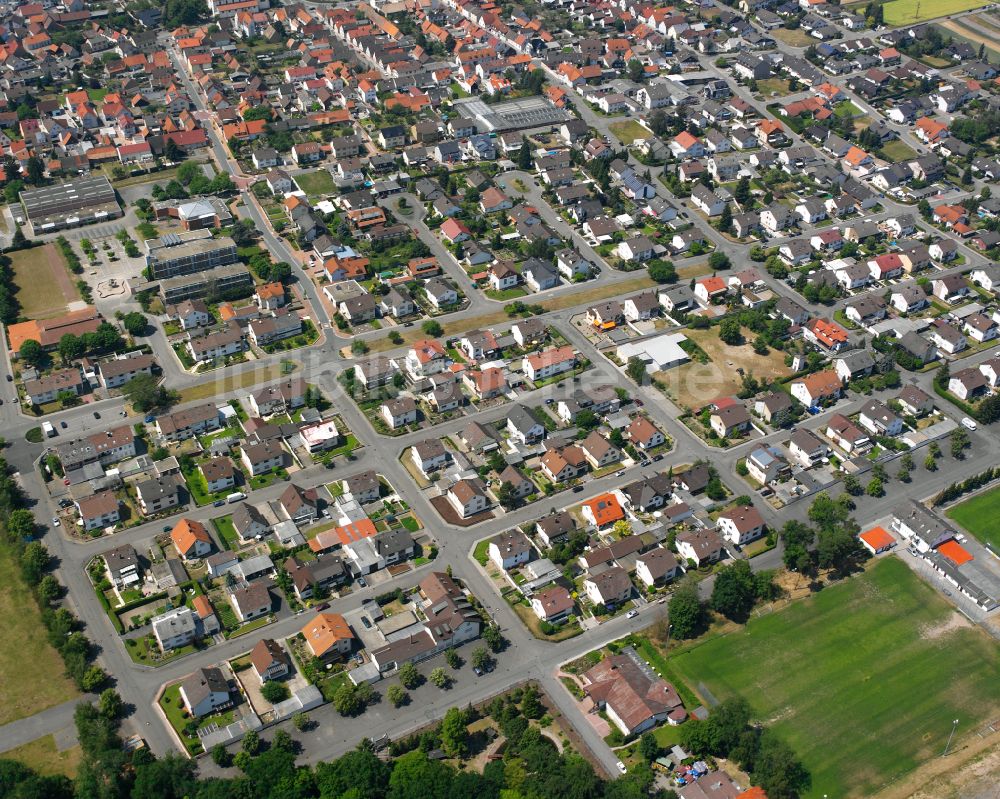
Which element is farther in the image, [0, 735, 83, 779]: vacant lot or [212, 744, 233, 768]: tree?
[212, 744, 233, 768]: tree

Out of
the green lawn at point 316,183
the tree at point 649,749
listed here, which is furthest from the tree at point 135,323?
the tree at point 649,749

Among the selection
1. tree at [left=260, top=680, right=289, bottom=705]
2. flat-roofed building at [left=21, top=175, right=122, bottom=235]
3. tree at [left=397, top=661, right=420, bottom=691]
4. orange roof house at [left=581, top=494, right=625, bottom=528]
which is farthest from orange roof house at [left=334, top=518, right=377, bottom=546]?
flat-roofed building at [left=21, top=175, right=122, bottom=235]

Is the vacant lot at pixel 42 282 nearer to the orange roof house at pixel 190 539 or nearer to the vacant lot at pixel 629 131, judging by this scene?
the orange roof house at pixel 190 539

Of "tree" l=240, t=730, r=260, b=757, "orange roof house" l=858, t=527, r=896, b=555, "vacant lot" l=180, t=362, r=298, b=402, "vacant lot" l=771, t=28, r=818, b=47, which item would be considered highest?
"vacant lot" l=771, t=28, r=818, b=47

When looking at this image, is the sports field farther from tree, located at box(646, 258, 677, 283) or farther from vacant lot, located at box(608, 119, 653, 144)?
tree, located at box(646, 258, 677, 283)

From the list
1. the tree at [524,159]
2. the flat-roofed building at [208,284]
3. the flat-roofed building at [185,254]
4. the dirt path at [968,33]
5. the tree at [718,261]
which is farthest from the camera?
the dirt path at [968,33]
